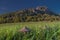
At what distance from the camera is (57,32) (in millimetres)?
1241

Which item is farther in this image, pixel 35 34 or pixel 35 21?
pixel 35 21

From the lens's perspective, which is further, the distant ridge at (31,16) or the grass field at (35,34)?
the distant ridge at (31,16)

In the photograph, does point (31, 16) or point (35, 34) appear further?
point (31, 16)

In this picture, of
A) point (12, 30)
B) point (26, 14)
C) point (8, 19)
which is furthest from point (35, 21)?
point (12, 30)

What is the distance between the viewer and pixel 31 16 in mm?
1636

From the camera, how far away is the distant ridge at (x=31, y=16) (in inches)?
64.4

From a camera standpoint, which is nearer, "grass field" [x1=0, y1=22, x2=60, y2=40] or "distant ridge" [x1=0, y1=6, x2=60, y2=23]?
"grass field" [x1=0, y1=22, x2=60, y2=40]

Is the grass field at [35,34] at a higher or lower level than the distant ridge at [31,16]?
lower

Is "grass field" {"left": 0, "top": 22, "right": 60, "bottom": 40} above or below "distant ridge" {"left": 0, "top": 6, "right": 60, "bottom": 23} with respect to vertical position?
below

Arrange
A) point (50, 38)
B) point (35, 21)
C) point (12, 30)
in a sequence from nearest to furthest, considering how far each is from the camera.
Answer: point (50, 38)
point (12, 30)
point (35, 21)

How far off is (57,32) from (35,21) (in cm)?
43

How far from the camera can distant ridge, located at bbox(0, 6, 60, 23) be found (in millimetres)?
1636

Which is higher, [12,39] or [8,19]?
[8,19]

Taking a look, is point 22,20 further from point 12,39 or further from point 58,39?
point 58,39
